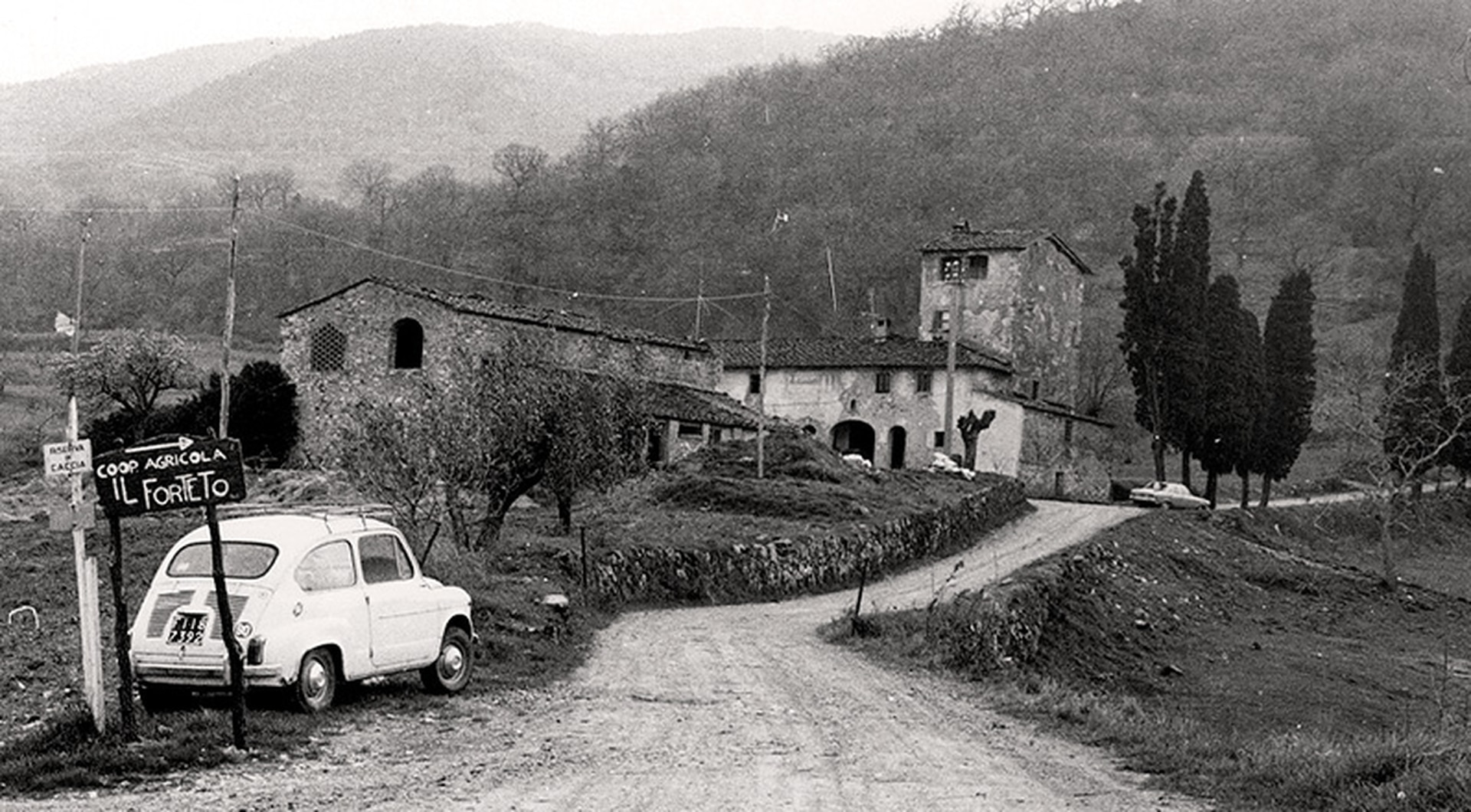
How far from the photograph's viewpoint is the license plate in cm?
1188

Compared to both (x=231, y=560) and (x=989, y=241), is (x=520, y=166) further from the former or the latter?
(x=231, y=560)

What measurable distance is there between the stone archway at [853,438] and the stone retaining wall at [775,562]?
18.6 metres

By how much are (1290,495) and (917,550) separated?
30856 mm

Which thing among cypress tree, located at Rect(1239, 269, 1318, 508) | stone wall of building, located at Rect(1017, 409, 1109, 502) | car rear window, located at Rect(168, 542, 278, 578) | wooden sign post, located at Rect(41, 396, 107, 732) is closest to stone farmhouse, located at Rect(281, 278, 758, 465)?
stone wall of building, located at Rect(1017, 409, 1109, 502)

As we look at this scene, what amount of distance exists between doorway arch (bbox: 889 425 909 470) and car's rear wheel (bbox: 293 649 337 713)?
4583 cm

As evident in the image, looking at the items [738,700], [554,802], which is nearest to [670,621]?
[738,700]

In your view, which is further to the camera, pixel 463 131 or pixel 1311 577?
pixel 463 131

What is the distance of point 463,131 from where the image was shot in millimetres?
145750

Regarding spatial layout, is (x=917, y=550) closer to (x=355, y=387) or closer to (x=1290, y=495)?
(x=355, y=387)

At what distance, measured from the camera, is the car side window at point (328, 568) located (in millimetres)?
12656


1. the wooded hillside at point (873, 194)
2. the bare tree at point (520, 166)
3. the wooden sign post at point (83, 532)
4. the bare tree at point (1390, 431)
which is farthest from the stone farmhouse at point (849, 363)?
the bare tree at point (520, 166)

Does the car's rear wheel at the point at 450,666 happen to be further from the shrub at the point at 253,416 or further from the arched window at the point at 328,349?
the arched window at the point at 328,349

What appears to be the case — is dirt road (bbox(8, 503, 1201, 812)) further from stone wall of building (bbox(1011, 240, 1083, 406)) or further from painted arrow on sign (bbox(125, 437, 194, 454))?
stone wall of building (bbox(1011, 240, 1083, 406))

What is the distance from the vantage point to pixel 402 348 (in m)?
45.4
